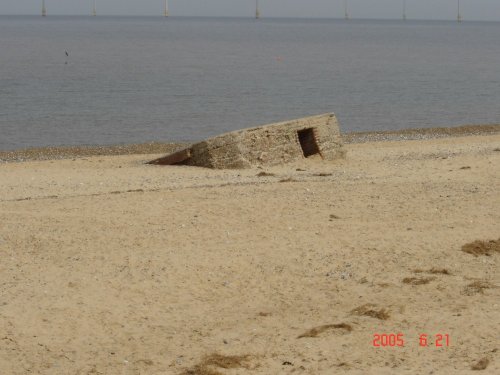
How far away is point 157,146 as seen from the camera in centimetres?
2262

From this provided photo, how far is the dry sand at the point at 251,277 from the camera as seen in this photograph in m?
6.87

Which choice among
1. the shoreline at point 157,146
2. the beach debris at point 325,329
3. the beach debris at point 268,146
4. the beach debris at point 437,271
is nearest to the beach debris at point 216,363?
the beach debris at point 325,329

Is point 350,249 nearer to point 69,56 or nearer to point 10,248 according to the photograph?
point 10,248

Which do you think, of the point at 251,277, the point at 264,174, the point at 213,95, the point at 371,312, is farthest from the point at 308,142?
the point at 213,95

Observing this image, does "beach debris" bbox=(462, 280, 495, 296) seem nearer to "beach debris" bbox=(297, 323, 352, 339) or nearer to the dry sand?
the dry sand

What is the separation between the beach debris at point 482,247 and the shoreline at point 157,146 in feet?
41.0

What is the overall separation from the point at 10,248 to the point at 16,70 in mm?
39485

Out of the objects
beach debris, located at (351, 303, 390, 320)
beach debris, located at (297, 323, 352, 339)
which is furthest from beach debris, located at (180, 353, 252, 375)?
beach debris, located at (351, 303, 390, 320)

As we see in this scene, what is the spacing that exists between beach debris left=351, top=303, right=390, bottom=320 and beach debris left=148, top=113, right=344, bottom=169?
700cm

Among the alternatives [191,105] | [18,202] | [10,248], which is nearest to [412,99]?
[191,105]

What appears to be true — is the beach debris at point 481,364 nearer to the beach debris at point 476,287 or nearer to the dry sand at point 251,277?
the dry sand at point 251,277

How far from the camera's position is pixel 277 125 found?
49.2 ft

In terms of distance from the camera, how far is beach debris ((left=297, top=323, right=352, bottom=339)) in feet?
23.8

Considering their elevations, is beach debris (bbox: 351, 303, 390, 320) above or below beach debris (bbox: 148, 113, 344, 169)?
below
